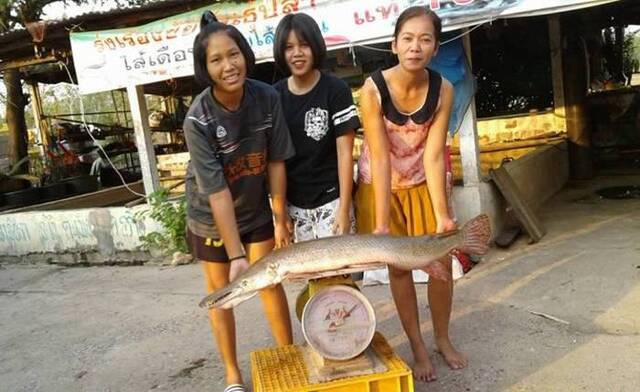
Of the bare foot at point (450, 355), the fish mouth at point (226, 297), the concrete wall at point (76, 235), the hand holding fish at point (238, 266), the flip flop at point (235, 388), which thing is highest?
the hand holding fish at point (238, 266)

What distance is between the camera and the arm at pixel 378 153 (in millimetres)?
2645

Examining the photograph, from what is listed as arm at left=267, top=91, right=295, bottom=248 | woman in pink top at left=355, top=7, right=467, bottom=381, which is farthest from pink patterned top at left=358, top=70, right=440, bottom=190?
arm at left=267, top=91, right=295, bottom=248

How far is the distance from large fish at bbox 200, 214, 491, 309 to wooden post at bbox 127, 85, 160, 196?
474 centimetres

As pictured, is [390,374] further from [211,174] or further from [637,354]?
[637,354]

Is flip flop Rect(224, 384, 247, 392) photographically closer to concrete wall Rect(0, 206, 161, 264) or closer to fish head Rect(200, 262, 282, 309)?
fish head Rect(200, 262, 282, 309)

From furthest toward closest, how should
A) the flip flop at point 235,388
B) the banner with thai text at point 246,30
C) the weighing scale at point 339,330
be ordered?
the banner with thai text at point 246,30
the flip flop at point 235,388
the weighing scale at point 339,330

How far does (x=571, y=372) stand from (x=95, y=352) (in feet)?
10.7

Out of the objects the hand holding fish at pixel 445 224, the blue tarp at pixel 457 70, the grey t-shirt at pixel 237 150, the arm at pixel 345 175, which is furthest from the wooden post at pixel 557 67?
the grey t-shirt at pixel 237 150

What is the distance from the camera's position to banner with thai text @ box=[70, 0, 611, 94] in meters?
4.57

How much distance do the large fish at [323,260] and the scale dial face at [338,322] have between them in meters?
0.19

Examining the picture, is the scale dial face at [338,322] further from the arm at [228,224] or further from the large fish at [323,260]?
the arm at [228,224]

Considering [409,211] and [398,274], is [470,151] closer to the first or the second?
[409,211]

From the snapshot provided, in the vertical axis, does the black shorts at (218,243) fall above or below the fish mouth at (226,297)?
above

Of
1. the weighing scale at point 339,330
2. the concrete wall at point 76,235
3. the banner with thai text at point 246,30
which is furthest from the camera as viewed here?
the concrete wall at point 76,235
